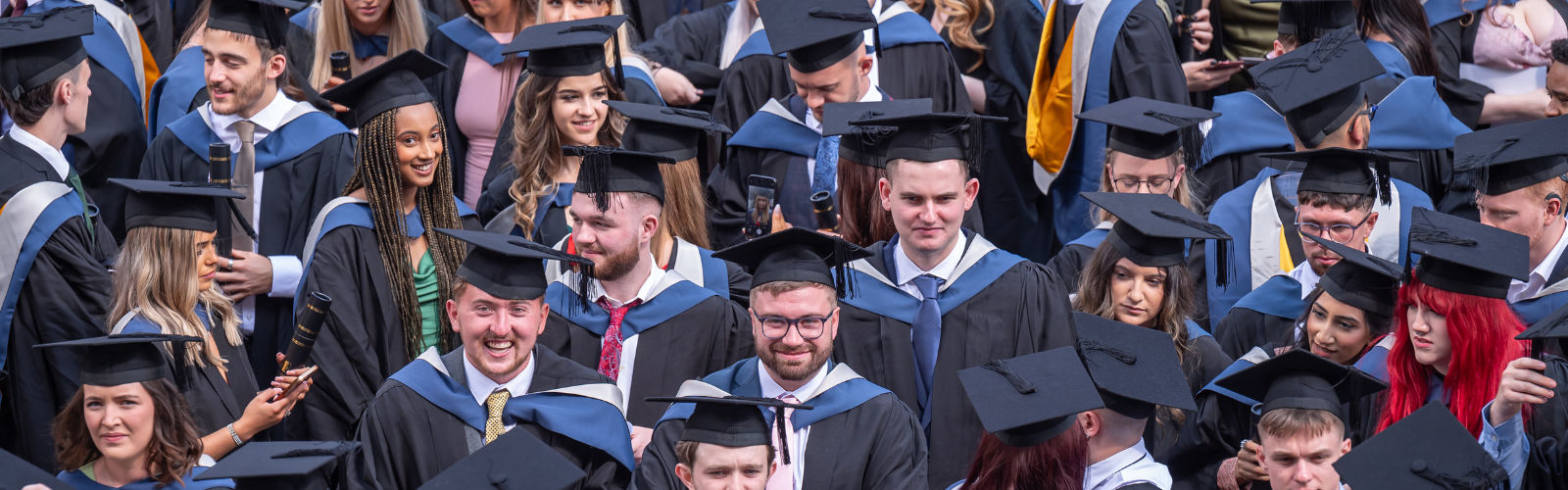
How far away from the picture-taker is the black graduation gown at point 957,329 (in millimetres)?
5043

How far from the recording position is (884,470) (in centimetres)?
444

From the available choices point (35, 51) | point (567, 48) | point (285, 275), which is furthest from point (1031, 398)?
point (35, 51)

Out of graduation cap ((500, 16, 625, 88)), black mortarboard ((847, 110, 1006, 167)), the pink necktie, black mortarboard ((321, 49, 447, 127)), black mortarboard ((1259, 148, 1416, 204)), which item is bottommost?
the pink necktie

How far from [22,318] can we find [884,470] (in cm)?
304

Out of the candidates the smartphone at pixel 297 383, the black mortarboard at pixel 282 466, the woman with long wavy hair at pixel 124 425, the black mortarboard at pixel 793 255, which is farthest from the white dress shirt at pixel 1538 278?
the woman with long wavy hair at pixel 124 425

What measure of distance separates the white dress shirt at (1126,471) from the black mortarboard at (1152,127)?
5.90 ft

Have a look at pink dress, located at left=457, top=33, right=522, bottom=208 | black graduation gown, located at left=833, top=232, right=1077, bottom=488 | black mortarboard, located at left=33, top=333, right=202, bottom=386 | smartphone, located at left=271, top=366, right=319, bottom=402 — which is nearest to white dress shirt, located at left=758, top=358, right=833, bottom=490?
black graduation gown, located at left=833, top=232, right=1077, bottom=488

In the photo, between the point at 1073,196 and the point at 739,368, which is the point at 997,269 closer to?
the point at 739,368

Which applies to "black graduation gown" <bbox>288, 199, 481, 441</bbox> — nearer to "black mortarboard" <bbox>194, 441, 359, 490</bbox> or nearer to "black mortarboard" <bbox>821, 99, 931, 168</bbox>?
"black mortarboard" <bbox>194, 441, 359, 490</bbox>

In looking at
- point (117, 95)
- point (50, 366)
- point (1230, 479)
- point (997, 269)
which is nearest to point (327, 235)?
point (50, 366)

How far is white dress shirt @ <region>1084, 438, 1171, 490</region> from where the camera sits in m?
4.21

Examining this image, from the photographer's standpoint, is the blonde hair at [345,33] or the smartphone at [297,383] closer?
the smartphone at [297,383]

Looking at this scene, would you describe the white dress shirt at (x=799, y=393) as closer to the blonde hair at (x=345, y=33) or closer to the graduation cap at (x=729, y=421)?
the graduation cap at (x=729, y=421)

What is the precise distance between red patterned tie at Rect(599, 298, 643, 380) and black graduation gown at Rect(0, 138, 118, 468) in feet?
5.58
